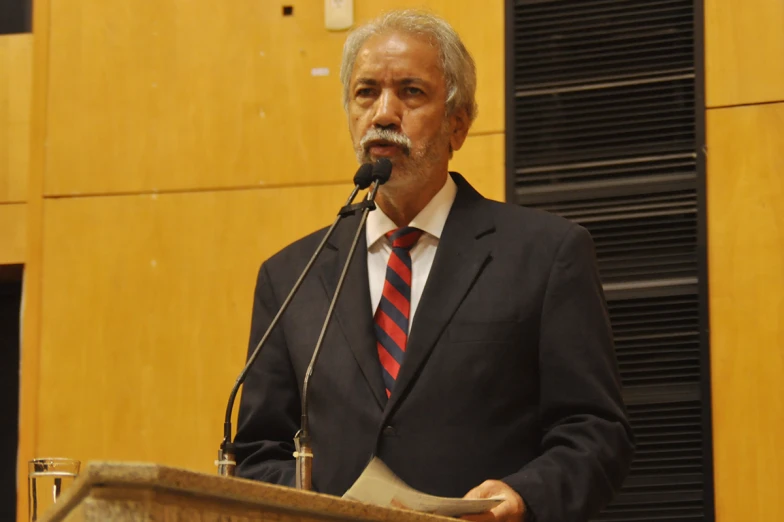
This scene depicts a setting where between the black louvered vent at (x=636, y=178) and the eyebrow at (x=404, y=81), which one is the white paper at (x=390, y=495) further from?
the black louvered vent at (x=636, y=178)

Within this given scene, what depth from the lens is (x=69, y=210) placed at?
3.68m

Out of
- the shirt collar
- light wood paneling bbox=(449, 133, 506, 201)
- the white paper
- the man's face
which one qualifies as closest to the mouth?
the man's face

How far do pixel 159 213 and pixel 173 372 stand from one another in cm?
48

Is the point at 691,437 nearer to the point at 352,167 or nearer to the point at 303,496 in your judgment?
the point at 352,167

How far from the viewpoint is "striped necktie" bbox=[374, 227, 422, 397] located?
222 centimetres

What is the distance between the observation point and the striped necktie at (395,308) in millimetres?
2225

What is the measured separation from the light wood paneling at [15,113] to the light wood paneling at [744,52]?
2.07m

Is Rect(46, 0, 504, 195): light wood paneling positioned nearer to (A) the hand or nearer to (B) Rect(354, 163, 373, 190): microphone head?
(B) Rect(354, 163, 373, 190): microphone head

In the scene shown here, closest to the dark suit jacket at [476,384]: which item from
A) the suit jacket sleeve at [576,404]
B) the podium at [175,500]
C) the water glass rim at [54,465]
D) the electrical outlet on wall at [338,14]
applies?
the suit jacket sleeve at [576,404]

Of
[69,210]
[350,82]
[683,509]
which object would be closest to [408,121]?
[350,82]

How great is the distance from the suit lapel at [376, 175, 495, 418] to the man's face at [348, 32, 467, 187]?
12 centimetres

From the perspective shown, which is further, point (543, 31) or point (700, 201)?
point (543, 31)

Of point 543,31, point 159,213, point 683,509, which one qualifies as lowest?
point 683,509

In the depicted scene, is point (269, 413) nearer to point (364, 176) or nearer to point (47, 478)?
point (364, 176)
